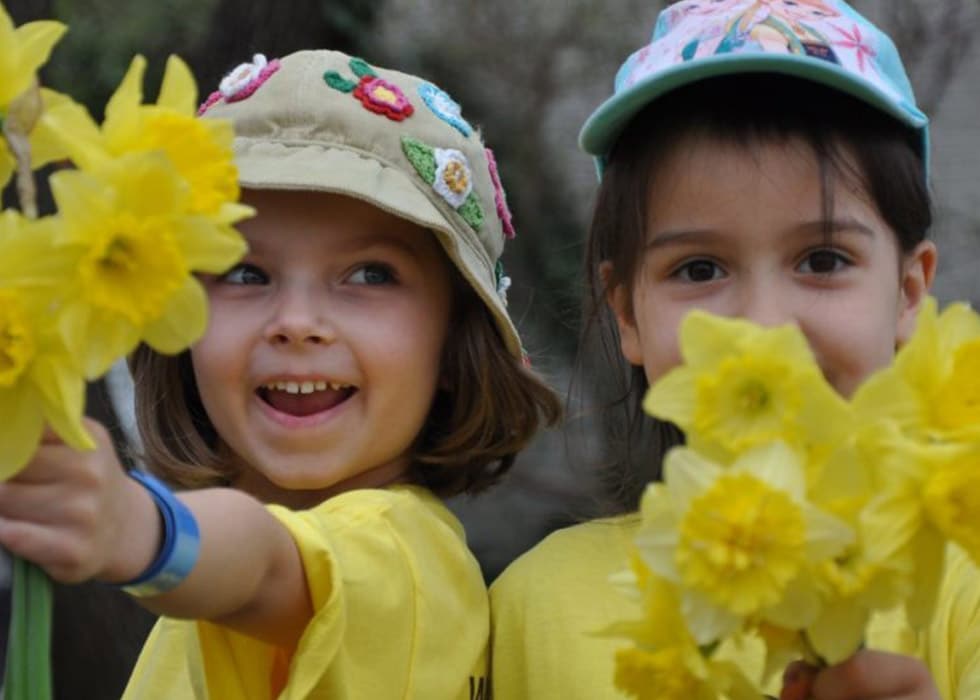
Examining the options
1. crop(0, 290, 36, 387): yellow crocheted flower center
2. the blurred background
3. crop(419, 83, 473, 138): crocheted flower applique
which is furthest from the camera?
the blurred background

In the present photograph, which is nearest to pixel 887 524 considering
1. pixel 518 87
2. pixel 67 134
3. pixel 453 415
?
pixel 67 134

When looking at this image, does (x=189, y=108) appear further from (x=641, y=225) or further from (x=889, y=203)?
(x=889, y=203)

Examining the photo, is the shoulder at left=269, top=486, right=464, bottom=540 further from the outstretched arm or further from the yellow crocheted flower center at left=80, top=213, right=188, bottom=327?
the yellow crocheted flower center at left=80, top=213, right=188, bottom=327

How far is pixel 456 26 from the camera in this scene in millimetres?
3764

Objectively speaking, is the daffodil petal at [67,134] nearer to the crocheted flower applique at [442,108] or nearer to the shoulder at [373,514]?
the shoulder at [373,514]

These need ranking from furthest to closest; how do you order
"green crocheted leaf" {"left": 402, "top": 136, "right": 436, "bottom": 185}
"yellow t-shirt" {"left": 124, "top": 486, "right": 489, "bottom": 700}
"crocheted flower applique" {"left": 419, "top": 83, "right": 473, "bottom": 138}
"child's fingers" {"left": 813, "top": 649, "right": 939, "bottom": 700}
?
"crocheted flower applique" {"left": 419, "top": 83, "right": 473, "bottom": 138} → "green crocheted leaf" {"left": 402, "top": 136, "right": 436, "bottom": 185} → "yellow t-shirt" {"left": 124, "top": 486, "right": 489, "bottom": 700} → "child's fingers" {"left": 813, "top": 649, "right": 939, "bottom": 700}

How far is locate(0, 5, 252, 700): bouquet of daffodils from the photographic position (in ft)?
3.42

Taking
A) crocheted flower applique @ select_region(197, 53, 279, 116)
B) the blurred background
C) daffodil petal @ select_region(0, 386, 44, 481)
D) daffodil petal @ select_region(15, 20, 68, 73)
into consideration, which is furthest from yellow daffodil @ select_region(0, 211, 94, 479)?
the blurred background

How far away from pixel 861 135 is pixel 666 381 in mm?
830

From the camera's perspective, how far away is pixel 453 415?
2092 mm

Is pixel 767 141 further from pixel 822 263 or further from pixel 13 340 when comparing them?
pixel 13 340

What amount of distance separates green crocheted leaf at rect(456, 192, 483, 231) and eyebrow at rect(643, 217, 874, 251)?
0.85 feet

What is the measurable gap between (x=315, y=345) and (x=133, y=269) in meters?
0.82

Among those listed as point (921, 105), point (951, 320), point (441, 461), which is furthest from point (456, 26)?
point (951, 320)
